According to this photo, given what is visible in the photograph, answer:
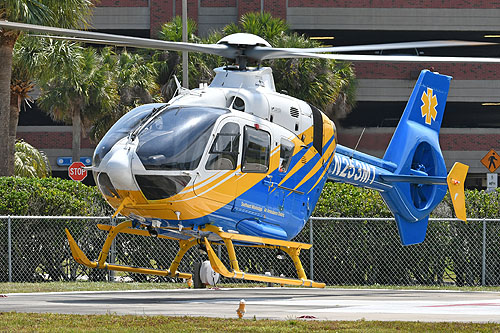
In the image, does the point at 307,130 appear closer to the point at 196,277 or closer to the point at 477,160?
the point at 196,277

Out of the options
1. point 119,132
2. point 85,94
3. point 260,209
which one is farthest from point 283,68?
point 119,132

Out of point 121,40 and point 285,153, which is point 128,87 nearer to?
point 285,153

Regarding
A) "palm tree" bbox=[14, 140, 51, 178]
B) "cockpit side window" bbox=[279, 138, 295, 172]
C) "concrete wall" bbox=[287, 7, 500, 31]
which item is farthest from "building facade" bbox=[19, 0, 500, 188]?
"cockpit side window" bbox=[279, 138, 295, 172]

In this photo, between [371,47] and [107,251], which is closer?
[371,47]

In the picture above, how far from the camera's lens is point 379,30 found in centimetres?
4681

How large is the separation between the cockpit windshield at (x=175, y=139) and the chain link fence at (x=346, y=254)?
7231 millimetres

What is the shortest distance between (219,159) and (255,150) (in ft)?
2.58

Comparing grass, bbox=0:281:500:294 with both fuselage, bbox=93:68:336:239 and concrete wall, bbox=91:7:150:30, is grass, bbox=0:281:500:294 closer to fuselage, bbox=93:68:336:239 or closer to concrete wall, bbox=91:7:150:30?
fuselage, bbox=93:68:336:239

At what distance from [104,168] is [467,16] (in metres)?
36.5

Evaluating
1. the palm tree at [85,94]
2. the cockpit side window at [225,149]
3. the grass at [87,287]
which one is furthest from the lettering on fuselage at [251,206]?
the palm tree at [85,94]

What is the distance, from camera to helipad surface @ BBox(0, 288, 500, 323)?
38.6 ft

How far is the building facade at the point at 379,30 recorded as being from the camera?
46406mm

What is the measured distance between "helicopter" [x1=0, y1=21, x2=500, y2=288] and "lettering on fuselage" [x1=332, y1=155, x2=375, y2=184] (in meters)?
0.04

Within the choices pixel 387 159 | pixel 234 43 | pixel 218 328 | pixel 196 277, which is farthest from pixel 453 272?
pixel 218 328
